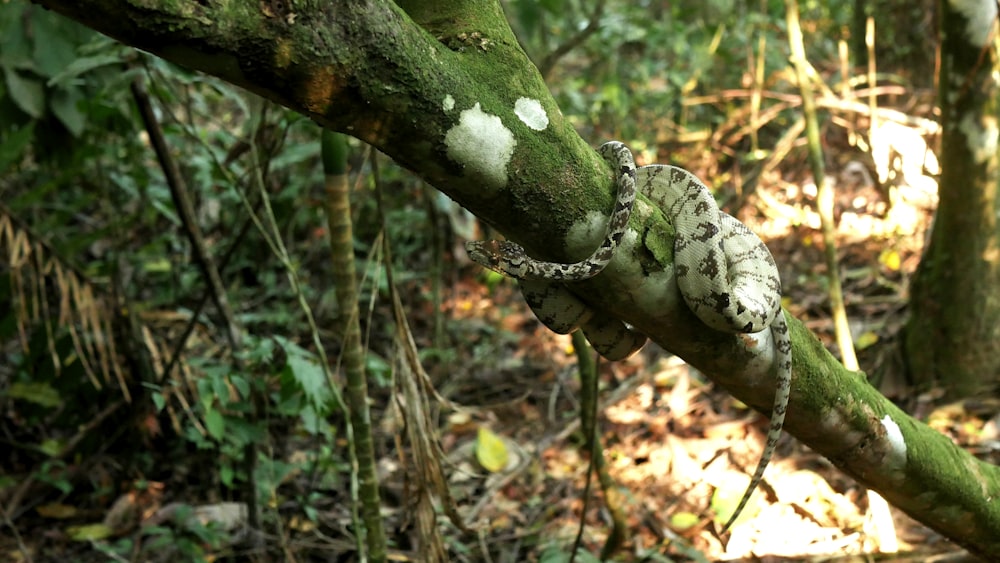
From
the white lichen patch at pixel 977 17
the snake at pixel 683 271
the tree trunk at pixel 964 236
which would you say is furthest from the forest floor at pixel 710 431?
the white lichen patch at pixel 977 17

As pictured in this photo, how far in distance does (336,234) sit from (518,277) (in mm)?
1412

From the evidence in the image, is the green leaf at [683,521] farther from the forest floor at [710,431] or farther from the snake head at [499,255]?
the snake head at [499,255]

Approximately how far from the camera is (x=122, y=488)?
4805mm

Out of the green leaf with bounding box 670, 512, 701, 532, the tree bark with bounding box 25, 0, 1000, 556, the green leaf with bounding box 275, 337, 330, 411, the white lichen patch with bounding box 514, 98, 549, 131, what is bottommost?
the tree bark with bounding box 25, 0, 1000, 556

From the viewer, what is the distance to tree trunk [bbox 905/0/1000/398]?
4180 mm

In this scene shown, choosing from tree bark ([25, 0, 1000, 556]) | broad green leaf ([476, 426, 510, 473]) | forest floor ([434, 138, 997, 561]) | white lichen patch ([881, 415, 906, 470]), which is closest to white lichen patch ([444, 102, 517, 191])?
tree bark ([25, 0, 1000, 556])

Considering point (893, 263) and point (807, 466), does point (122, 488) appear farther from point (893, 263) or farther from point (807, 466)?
point (893, 263)

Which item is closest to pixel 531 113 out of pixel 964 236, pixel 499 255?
pixel 499 255

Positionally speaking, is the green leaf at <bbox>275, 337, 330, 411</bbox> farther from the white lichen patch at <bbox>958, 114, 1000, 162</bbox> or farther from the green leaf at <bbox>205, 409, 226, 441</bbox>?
the white lichen patch at <bbox>958, 114, 1000, 162</bbox>

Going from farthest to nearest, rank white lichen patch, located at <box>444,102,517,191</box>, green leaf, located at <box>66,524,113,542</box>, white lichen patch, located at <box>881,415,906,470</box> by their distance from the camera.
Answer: green leaf, located at <box>66,524,113,542</box> → white lichen patch, located at <box>881,415,906,470</box> → white lichen patch, located at <box>444,102,517,191</box>

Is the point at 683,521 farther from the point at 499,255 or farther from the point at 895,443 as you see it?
the point at 499,255

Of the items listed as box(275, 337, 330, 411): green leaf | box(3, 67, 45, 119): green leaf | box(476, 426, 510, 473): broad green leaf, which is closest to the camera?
box(275, 337, 330, 411): green leaf

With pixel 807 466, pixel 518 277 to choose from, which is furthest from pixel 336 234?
pixel 807 466

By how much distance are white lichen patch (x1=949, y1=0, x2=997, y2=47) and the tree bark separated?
8.28ft
